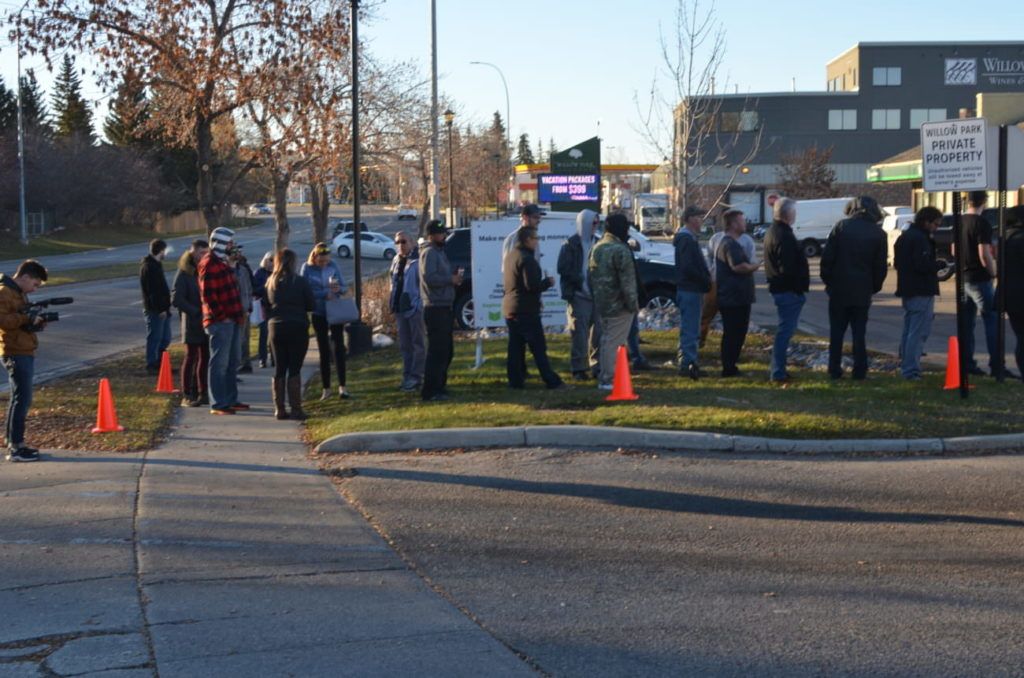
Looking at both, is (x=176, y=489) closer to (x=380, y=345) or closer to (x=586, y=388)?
(x=586, y=388)

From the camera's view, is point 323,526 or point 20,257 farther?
point 20,257

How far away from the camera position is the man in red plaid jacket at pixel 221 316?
478 inches

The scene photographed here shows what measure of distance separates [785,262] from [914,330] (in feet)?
5.20

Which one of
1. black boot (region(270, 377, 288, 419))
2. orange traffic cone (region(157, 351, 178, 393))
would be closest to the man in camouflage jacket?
black boot (region(270, 377, 288, 419))

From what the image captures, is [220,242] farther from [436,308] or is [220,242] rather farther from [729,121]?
[729,121]

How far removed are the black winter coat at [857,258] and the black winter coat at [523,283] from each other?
117 inches

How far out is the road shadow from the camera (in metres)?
7.83

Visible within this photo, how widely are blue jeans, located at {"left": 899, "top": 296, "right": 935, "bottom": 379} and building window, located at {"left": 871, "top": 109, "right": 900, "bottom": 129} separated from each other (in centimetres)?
7327

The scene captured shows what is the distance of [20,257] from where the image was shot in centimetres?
5756

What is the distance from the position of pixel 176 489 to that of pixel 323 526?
175 centimetres

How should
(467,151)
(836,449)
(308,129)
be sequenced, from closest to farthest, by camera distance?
1. (836,449)
2. (308,129)
3. (467,151)

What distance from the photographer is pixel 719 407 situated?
10.8m

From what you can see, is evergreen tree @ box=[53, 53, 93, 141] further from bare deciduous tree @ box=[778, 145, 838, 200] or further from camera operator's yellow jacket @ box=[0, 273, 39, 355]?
camera operator's yellow jacket @ box=[0, 273, 39, 355]

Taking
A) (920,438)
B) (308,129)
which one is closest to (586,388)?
(920,438)
